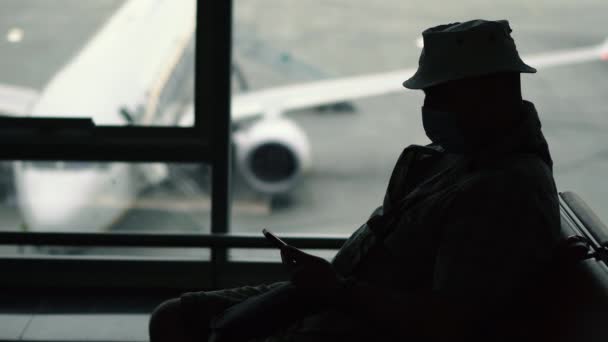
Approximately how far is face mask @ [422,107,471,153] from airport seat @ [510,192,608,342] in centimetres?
27

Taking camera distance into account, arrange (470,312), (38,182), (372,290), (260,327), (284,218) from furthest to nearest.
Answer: (38,182) → (284,218) → (260,327) → (372,290) → (470,312)

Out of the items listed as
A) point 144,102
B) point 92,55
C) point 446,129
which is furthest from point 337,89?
point 446,129

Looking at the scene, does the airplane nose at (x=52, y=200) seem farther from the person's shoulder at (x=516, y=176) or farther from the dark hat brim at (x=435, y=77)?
the person's shoulder at (x=516, y=176)

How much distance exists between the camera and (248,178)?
15.7 ft

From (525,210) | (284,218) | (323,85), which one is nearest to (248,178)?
(284,218)

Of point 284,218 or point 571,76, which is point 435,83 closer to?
point 571,76

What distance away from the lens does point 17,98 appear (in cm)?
356

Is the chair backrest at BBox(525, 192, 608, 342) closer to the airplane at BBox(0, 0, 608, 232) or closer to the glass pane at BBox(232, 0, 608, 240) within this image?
the glass pane at BBox(232, 0, 608, 240)

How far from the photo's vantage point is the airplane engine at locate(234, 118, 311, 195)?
489 cm

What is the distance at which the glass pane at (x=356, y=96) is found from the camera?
139 inches

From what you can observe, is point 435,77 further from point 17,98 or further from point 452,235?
point 17,98

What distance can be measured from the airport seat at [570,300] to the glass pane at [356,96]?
173 cm

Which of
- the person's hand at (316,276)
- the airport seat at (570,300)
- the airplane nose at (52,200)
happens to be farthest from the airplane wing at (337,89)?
the airport seat at (570,300)

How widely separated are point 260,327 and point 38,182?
4433 millimetres
